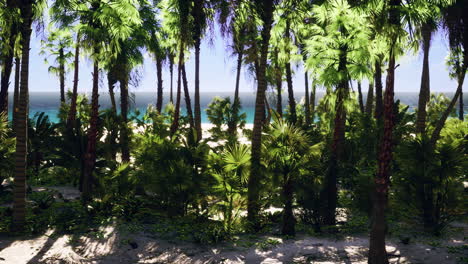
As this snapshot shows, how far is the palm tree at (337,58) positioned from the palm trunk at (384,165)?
9.12ft

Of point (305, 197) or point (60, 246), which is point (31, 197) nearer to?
point (60, 246)

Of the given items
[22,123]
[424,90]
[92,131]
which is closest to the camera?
[22,123]

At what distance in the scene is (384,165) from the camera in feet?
29.5

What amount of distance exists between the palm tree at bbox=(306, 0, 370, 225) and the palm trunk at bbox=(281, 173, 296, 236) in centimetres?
129

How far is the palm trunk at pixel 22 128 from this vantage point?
1045cm

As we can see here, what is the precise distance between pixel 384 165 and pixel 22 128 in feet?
29.4

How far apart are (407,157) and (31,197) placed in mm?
12257

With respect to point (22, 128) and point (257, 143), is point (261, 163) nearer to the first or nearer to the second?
point (257, 143)

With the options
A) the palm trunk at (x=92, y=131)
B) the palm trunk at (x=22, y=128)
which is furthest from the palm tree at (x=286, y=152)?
the palm trunk at (x=22, y=128)

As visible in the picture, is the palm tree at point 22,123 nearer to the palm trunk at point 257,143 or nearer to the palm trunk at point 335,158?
the palm trunk at point 257,143

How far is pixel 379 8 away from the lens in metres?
9.44

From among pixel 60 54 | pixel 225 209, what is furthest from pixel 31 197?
pixel 60 54

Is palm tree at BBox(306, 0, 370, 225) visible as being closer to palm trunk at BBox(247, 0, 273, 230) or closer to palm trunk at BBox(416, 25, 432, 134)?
palm trunk at BBox(247, 0, 273, 230)

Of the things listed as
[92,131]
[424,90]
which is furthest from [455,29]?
[92,131]
